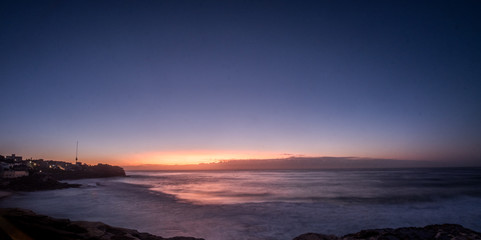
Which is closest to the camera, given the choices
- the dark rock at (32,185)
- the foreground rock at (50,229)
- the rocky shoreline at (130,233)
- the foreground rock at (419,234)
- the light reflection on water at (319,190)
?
the foreground rock at (50,229)

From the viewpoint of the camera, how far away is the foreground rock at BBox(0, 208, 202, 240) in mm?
4427

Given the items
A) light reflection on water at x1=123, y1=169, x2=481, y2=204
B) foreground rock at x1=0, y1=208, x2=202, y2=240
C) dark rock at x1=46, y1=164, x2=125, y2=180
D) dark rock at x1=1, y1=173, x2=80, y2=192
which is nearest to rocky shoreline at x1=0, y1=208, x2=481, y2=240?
foreground rock at x1=0, y1=208, x2=202, y2=240

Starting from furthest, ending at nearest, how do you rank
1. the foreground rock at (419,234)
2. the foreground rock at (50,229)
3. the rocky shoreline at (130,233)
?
the foreground rock at (419,234)
the rocky shoreline at (130,233)
the foreground rock at (50,229)

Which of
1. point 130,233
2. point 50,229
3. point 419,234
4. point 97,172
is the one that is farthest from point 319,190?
point 97,172

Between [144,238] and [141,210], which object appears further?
[141,210]

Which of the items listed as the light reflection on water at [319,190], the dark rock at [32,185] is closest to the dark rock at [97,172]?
the light reflection on water at [319,190]

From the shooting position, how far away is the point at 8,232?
12.6 ft

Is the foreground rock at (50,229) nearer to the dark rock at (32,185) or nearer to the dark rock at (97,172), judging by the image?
the dark rock at (32,185)

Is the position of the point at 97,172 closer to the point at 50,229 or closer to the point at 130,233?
the point at 130,233

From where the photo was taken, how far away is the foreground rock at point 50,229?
14.5 feet

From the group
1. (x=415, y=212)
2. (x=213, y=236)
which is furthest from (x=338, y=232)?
(x=415, y=212)

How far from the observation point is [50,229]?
543 centimetres

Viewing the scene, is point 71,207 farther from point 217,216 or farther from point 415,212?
point 415,212

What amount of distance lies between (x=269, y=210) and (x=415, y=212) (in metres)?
9.75
